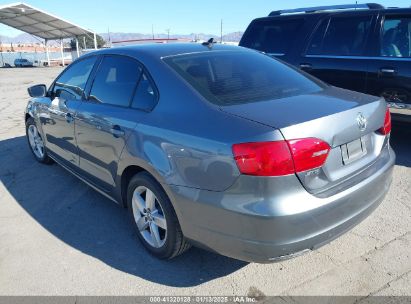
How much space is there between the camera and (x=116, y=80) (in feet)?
11.2

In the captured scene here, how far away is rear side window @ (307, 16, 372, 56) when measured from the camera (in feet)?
16.9

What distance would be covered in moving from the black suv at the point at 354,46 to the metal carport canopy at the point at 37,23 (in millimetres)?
28662

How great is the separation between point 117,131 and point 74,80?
4.71ft

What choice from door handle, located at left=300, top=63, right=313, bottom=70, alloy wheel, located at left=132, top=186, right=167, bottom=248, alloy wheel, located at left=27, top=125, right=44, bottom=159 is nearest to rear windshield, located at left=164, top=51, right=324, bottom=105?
alloy wheel, located at left=132, top=186, right=167, bottom=248

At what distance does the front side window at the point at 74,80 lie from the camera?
3887 millimetres

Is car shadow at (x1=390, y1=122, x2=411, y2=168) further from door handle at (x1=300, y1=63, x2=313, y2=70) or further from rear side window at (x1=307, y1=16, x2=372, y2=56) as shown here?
door handle at (x1=300, y1=63, x2=313, y2=70)

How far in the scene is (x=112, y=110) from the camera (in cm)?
323

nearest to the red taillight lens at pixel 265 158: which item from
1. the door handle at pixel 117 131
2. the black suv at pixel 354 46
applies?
the door handle at pixel 117 131

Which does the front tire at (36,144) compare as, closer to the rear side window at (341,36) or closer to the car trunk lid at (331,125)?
the car trunk lid at (331,125)

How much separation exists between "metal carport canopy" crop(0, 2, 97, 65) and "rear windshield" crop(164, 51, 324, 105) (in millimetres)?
30416

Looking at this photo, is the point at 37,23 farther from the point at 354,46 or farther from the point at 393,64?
the point at 393,64

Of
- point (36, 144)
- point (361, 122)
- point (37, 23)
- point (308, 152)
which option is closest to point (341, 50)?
point (361, 122)

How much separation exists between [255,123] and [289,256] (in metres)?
0.83

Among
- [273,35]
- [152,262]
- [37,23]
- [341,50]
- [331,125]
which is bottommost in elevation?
[152,262]
